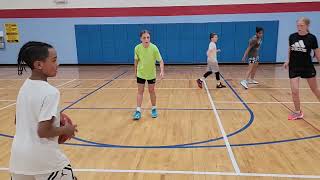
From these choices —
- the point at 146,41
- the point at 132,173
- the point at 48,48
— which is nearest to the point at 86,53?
the point at 146,41

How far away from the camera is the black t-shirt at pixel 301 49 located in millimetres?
4965

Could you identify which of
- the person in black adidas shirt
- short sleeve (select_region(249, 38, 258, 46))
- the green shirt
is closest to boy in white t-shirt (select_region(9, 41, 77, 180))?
the green shirt

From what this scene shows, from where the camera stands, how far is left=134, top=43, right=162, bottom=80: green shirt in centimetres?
546

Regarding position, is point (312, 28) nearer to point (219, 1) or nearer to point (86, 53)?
point (219, 1)

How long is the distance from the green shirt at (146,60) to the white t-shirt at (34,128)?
3.76 meters

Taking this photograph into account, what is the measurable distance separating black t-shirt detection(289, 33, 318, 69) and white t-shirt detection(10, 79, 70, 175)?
4.45 m

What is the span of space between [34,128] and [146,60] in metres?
3.84

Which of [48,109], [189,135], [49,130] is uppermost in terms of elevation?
[48,109]

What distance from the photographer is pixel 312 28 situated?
1363cm

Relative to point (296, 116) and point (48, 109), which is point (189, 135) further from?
point (48, 109)

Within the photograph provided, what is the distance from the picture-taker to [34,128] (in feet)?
5.60

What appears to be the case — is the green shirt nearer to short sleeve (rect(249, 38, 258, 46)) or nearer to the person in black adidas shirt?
the person in black adidas shirt

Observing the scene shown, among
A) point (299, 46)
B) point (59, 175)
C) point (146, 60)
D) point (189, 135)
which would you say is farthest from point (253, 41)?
point (59, 175)

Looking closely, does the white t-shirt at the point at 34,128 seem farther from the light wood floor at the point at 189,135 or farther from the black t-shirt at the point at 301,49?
the black t-shirt at the point at 301,49
